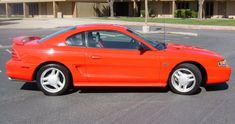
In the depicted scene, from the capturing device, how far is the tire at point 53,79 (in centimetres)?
775

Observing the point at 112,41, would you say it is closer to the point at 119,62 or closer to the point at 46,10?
the point at 119,62

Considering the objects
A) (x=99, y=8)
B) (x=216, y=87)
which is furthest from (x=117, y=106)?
(x=99, y=8)

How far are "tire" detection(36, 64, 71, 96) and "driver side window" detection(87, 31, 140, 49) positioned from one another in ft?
2.49

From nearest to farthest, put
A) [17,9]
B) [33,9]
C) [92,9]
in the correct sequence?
[92,9]
[33,9]
[17,9]

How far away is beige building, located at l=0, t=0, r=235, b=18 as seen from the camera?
166ft

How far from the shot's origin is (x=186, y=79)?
7812mm

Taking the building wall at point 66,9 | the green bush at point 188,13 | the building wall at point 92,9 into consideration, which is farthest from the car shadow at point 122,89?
the building wall at point 66,9

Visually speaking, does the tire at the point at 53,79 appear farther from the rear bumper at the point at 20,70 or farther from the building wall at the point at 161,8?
the building wall at the point at 161,8

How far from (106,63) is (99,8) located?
2133 inches

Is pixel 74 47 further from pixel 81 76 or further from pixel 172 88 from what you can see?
pixel 172 88

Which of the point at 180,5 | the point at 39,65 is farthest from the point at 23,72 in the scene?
the point at 180,5

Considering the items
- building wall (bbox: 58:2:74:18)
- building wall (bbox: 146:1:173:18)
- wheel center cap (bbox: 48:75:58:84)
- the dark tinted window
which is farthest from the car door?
building wall (bbox: 58:2:74:18)

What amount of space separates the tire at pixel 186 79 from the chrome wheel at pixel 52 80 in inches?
Result: 84.9

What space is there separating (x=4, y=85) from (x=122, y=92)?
8.95 feet
